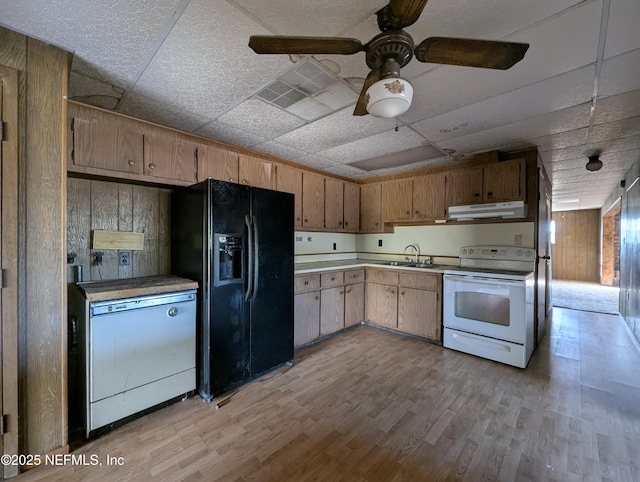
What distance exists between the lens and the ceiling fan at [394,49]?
1135 mm

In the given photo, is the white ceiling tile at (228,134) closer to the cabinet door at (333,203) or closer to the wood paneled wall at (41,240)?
the wood paneled wall at (41,240)

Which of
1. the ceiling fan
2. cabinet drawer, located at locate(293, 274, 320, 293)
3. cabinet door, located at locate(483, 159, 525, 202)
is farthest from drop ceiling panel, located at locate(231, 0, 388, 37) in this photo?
cabinet door, located at locate(483, 159, 525, 202)

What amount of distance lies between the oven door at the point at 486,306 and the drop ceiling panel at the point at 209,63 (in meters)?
2.80

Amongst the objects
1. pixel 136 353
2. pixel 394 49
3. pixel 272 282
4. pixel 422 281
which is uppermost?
pixel 394 49

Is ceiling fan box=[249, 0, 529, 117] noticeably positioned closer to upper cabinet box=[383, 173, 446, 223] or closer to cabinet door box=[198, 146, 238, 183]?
cabinet door box=[198, 146, 238, 183]

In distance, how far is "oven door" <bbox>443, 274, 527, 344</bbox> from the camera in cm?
272

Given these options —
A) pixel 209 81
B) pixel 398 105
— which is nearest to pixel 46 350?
pixel 209 81

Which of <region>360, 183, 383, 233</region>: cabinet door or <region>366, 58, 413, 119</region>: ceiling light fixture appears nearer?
<region>366, 58, 413, 119</region>: ceiling light fixture

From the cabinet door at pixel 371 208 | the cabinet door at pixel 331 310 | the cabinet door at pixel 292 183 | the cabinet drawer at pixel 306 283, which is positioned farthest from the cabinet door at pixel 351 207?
the cabinet drawer at pixel 306 283

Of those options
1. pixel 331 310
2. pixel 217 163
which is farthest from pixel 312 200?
pixel 331 310

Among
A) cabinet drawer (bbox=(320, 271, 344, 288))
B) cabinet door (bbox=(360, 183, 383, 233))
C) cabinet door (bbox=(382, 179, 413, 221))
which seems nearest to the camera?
cabinet drawer (bbox=(320, 271, 344, 288))

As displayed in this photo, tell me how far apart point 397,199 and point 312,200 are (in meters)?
1.32

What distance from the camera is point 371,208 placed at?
450 cm

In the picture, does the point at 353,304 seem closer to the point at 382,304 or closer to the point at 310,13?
the point at 382,304
